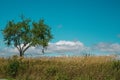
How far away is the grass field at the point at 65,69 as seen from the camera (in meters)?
20.9

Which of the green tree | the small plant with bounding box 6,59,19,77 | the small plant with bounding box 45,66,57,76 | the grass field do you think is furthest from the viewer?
the green tree

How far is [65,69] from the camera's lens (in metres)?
22.3

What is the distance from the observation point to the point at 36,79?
848 inches

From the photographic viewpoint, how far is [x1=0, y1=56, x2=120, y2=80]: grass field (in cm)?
2088

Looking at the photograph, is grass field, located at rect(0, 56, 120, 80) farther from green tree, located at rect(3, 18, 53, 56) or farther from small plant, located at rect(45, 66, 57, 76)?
green tree, located at rect(3, 18, 53, 56)

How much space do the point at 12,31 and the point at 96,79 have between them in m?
41.8

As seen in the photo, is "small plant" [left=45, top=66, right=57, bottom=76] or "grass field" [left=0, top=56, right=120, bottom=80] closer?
"grass field" [left=0, top=56, right=120, bottom=80]

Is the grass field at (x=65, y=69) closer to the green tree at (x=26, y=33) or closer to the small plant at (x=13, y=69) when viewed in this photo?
the small plant at (x=13, y=69)

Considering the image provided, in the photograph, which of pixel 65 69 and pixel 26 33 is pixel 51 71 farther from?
pixel 26 33

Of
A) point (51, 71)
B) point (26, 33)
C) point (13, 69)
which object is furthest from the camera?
point (26, 33)

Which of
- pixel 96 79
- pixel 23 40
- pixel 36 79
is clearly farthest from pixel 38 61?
pixel 23 40

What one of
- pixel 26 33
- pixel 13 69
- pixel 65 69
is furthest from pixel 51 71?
pixel 26 33

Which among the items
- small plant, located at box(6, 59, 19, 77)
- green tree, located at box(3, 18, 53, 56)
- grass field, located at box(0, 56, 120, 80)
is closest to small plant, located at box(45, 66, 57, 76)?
grass field, located at box(0, 56, 120, 80)

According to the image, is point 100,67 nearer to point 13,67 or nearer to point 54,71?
point 54,71
